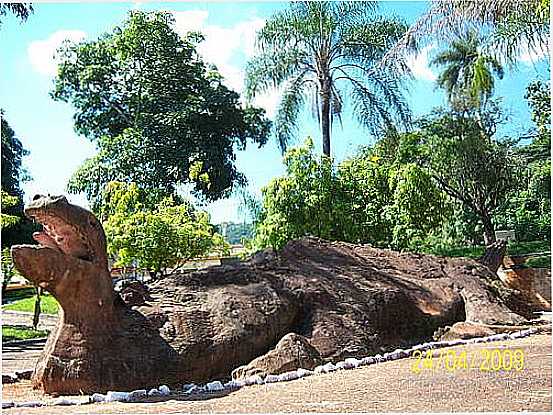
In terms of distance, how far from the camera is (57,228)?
4730mm

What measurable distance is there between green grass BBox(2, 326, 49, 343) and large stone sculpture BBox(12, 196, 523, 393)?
5.22 meters

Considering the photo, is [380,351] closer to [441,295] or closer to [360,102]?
[441,295]

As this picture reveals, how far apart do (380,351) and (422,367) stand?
99cm

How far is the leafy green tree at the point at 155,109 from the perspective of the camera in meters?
16.5

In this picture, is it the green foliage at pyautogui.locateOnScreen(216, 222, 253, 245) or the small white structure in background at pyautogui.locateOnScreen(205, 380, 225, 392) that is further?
the green foliage at pyautogui.locateOnScreen(216, 222, 253, 245)

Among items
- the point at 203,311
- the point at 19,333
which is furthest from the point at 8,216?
the point at 203,311

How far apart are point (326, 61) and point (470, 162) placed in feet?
13.3

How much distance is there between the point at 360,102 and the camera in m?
13.6

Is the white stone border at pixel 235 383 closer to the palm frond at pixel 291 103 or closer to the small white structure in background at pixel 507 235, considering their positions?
the palm frond at pixel 291 103

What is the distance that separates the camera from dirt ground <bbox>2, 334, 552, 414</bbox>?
12.4ft

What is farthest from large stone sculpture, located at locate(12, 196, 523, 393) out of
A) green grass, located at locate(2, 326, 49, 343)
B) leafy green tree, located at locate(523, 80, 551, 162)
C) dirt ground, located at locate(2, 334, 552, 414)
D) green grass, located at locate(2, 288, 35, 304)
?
green grass, located at locate(2, 288, 35, 304)

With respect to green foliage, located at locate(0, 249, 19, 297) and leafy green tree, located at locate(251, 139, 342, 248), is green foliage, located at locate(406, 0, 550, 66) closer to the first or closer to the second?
leafy green tree, located at locate(251, 139, 342, 248)

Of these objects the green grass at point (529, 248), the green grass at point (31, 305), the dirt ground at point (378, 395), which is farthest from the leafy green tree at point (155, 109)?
the dirt ground at point (378, 395)

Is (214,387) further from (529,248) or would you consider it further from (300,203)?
(529,248)
